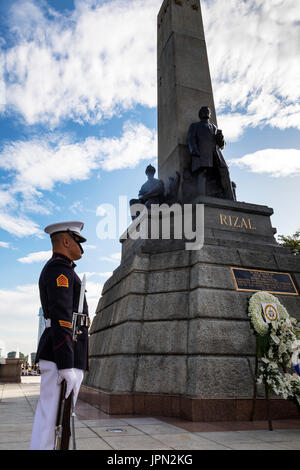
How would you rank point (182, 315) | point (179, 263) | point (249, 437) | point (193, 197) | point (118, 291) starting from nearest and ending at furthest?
point (249, 437) < point (182, 315) < point (179, 263) < point (118, 291) < point (193, 197)

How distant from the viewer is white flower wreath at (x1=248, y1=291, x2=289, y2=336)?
222 inches

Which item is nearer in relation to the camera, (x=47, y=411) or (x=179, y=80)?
(x=47, y=411)

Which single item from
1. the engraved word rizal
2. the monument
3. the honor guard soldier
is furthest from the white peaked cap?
the engraved word rizal

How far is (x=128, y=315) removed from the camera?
22.9 feet

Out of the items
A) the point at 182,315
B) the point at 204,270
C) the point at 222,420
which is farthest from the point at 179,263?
the point at 222,420

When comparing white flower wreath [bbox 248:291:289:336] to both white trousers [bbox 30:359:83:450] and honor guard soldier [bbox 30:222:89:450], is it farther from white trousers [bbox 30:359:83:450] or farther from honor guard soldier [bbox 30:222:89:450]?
white trousers [bbox 30:359:83:450]

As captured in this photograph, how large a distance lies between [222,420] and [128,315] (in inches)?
101

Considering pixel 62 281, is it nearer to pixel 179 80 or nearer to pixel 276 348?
pixel 276 348

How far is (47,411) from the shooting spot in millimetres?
3031

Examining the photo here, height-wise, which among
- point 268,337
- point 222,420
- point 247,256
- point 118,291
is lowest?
point 222,420

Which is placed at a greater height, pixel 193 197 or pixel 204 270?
pixel 193 197

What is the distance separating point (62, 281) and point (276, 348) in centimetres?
388

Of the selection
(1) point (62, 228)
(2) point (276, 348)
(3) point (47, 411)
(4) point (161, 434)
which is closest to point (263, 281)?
(2) point (276, 348)
